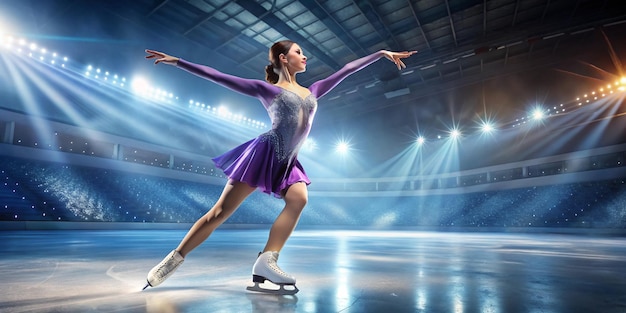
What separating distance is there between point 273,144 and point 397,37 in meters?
11.8

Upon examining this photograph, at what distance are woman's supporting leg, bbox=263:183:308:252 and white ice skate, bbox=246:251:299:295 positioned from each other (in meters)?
0.07

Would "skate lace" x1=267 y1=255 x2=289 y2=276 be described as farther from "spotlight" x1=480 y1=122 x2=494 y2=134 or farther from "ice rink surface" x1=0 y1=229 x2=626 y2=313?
"spotlight" x1=480 y1=122 x2=494 y2=134

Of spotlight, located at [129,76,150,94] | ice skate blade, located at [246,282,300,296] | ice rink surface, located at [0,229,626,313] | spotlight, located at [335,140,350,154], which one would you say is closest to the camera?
ice rink surface, located at [0,229,626,313]

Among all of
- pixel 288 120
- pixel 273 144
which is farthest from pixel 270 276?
pixel 288 120

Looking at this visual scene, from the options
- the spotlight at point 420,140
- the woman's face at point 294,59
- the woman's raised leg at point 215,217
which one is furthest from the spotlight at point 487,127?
the woman's raised leg at point 215,217

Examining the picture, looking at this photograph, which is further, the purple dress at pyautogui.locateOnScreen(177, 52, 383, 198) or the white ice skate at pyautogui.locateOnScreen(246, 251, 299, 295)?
the purple dress at pyautogui.locateOnScreen(177, 52, 383, 198)

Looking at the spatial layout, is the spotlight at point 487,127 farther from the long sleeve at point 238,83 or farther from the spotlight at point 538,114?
the long sleeve at point 238,83

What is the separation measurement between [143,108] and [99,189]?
424 cm

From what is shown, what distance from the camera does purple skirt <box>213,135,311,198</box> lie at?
1.94m

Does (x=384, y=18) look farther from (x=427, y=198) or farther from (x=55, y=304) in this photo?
(x=427, y=198)

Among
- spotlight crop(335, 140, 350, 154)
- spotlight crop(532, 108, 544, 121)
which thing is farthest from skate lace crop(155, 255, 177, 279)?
spotlight crop(335, 140, 350, 154)

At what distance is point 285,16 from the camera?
436 inches

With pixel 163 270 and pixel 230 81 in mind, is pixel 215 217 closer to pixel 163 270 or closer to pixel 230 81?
pixel 163 270

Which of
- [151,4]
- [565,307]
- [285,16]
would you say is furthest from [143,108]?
[565,307]
